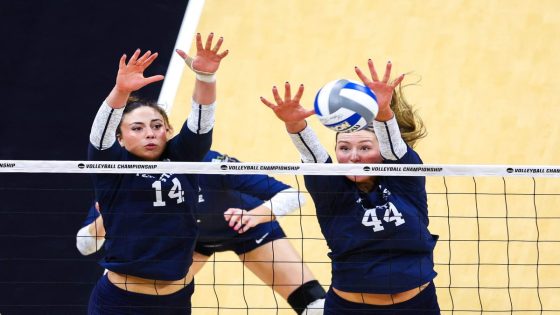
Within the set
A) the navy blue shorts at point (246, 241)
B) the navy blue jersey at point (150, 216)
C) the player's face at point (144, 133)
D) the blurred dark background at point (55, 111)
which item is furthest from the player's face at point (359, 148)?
the blurred dark background at point (55, 111)

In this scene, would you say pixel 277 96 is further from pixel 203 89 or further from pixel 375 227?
pixel 375 227

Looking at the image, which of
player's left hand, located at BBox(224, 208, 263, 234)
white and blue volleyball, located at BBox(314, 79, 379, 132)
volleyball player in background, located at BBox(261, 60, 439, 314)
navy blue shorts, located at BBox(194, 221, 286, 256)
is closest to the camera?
white and blue volleyball, located at BBox(314, 79, 379, 132)

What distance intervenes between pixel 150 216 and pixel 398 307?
4.43 ft

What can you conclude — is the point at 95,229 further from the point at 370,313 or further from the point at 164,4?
the point at 164,4

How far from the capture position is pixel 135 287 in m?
6.21

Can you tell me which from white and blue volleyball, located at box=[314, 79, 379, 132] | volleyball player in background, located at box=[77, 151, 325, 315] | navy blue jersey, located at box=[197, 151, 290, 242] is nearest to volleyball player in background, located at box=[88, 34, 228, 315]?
white and blue volleyball, located at box=[314, 79, 379, 132]

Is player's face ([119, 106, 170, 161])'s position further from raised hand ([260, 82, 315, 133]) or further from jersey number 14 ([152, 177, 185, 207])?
raised hand ([260, 82, 315, 133])

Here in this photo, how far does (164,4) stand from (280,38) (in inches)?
39.8

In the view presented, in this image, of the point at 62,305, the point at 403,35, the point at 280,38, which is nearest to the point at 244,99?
the point at 280,38

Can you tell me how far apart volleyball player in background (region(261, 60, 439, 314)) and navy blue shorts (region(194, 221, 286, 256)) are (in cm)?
148

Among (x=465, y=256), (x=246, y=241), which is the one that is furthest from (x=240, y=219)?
(x=465, y=256)

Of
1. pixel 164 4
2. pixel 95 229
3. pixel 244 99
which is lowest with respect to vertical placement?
pixel 95 229

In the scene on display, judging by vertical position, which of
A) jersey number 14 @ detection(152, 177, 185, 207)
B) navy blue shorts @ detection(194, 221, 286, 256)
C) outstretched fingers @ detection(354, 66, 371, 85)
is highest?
outstretched fingers @ detection(354, 66, 371, 85)

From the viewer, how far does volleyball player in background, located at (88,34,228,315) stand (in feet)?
19.9
